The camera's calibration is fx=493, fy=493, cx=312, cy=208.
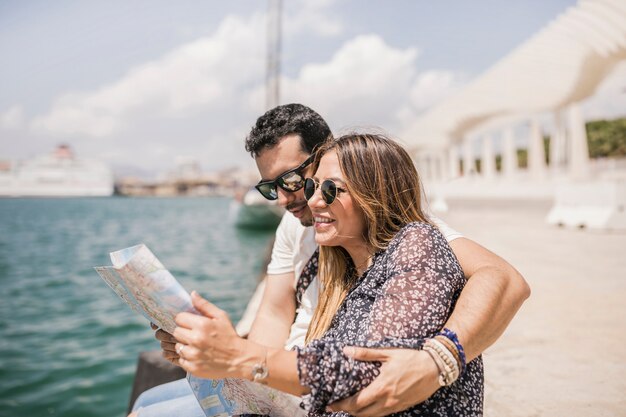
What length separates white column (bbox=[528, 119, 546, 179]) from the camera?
31.5 meters

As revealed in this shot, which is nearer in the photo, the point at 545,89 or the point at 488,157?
the point at 545,89

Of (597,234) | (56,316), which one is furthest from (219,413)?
(56,316)

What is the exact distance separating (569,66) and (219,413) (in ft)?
75.9

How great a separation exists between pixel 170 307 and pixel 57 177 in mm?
110217

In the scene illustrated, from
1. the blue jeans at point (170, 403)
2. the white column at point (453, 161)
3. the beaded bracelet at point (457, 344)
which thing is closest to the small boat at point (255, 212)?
the white column at point (453, 161)

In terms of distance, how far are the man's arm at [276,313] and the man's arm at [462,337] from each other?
846 mm

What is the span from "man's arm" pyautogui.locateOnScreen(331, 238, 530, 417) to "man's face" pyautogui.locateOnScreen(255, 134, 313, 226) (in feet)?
2.97

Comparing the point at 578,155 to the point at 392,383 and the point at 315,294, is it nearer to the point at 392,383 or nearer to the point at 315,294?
the point at 315,294

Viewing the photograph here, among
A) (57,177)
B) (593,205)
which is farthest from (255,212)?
(57,177)

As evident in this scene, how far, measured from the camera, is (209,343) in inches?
42.7

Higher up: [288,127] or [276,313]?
[288,127]

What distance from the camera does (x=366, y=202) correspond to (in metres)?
1.54

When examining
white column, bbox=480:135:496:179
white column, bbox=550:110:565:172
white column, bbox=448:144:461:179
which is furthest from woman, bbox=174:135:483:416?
white column, bbox=448:144:461:179

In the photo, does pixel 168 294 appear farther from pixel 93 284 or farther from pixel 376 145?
pixel 93 284
